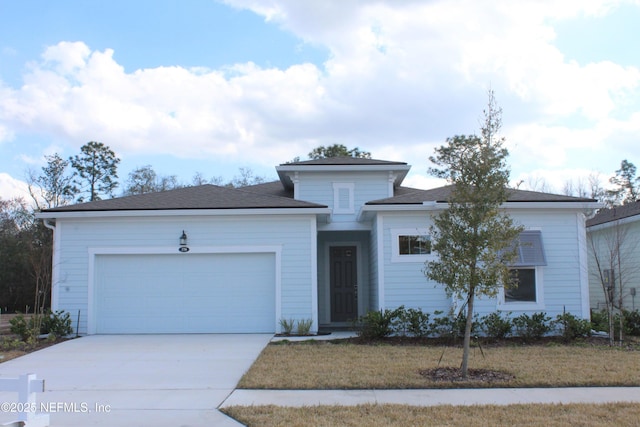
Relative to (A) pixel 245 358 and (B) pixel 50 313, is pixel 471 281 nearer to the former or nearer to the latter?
(A) pixel 245 358

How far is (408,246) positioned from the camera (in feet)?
41.2

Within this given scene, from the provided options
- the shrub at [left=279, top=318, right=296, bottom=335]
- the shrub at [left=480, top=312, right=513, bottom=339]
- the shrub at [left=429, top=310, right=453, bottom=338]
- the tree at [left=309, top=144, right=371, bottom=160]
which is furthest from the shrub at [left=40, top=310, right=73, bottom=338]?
the tree at [left=309, top=144, right=371, bottom=160]

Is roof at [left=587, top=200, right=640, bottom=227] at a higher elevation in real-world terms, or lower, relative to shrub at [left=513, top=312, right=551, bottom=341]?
higher

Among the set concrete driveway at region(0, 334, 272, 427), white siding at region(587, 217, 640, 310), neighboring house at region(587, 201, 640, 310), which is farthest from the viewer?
white siding at region(587, 217, 640, 310)

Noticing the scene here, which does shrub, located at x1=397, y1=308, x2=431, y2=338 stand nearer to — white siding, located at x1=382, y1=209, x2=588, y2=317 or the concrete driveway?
white siding, located at x1=382, y1=209, x2=588, y2=317

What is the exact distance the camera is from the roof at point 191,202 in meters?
12.6

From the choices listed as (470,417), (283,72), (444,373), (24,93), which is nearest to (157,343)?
(444,373)

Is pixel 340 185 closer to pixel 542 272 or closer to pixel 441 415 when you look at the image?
pixel 542 272

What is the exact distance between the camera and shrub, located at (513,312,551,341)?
37.3 feet

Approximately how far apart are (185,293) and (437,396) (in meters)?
7.64

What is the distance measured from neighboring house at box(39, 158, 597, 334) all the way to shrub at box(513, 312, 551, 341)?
753 millimetres

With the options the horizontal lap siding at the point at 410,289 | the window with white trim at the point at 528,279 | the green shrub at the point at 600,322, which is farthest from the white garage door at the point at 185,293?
the green shrub at the point at 600,322

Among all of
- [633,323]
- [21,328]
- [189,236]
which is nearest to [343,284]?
[189,236]

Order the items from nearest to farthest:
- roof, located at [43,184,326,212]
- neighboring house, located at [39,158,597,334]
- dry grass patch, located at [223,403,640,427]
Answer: dry grass patch, located at [223,403,640,427] → neighboring house, located at [39,158,597,334] → roof, located at [43,184,326,212]
